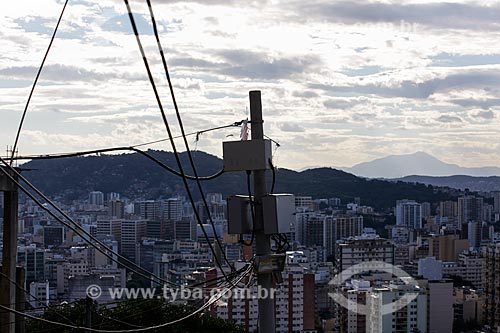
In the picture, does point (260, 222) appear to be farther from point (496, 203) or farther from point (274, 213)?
point (496, 203)

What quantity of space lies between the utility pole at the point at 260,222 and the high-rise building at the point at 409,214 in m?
62.8

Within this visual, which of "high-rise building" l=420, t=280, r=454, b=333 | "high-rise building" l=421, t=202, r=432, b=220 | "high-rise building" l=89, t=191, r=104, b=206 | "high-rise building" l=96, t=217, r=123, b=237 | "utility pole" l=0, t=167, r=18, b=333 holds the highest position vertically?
"utility pole" l=0, t=167, r=18, b=333

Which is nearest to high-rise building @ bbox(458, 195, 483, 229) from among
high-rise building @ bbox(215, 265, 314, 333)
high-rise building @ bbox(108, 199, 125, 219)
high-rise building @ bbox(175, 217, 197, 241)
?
high-rise building @ bbox(175, 217, 197, 241)

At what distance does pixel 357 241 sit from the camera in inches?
1462

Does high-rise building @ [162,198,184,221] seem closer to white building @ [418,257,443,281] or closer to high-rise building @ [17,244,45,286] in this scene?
high-rise building @ [17,244,45,286]

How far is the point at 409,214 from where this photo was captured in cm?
6794

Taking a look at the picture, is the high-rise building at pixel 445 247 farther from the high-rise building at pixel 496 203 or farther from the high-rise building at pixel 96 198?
the high-rise building at pixel 96 198

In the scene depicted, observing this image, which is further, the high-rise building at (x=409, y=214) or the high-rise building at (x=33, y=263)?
the high-rise building at (x=409, y=214)

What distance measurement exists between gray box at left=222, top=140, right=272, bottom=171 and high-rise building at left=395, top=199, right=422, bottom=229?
206 ft

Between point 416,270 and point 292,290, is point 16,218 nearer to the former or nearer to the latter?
point 292,290

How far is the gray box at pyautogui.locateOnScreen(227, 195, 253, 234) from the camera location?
10.5 feet

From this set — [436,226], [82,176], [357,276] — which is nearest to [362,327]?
[357,276]

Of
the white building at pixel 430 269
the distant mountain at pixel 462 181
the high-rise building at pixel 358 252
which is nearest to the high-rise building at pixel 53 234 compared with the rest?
the high-rise building at pixel 358 252

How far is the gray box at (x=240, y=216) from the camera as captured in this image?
126 inches
